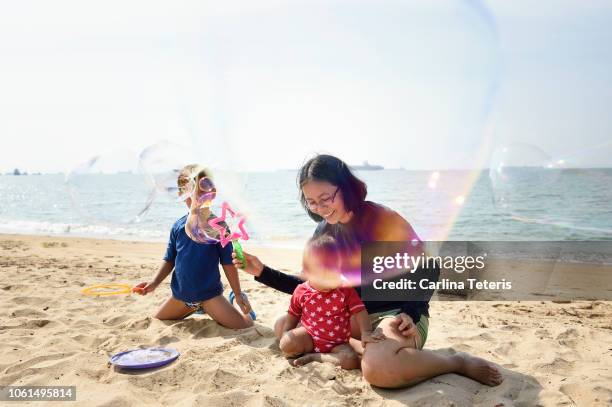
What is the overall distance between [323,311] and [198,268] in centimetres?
141

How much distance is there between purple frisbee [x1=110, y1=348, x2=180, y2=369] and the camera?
3457 millimetres

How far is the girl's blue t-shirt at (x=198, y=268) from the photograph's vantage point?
4.48 m

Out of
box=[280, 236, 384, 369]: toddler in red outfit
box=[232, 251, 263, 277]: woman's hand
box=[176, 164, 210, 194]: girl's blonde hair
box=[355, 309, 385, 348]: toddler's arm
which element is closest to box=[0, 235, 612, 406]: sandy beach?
box=[280, 236, 384, 369]: toddler in red outfit

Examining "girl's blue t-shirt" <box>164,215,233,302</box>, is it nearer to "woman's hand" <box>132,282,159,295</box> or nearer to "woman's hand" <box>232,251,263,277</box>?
"woman's hand" <box>132,282,159,295</box>

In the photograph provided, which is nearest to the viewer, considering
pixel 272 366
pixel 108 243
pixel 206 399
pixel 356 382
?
pixel 206 399

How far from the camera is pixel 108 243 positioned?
12375mm

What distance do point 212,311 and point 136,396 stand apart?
5.00 feet

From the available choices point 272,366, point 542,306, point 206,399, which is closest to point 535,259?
point 542,306

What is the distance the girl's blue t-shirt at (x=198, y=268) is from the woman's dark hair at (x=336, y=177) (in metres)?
1.35

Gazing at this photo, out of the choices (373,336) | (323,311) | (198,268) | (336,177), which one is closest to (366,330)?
(373,336)

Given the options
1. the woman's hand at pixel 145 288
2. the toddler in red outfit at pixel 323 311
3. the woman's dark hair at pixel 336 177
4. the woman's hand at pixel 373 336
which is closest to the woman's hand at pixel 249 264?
the toddler in red outfit at pixel 323 311

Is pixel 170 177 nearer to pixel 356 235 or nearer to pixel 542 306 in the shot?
pixel 356 235

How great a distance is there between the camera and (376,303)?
140 inches

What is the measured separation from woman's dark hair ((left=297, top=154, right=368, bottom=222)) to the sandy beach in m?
1.17
